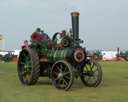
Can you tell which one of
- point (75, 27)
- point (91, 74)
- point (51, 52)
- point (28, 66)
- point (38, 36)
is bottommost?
point (91, 74)

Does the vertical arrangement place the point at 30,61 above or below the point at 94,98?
above

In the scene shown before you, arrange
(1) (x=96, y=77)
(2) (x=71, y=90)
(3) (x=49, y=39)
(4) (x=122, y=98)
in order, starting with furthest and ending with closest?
(3) (x=49, y=39)
(1) (x=96, y=77)
(2) (x=71, y=90)
(4) (x=122, y=98)

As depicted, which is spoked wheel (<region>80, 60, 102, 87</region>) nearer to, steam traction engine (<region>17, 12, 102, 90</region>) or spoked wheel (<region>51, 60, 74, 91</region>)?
steam traction engine (<region>17, 12, 102, 90</region>)

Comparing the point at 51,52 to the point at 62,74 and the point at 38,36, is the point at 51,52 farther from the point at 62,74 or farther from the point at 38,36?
the point at 62,74

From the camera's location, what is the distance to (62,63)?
12.4 meters

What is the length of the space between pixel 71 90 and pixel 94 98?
212 centimetres

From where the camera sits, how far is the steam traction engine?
12.5 metres

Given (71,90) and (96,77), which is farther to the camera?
(96,77)

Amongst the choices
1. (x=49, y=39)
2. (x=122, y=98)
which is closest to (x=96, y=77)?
(x=49, y=39)

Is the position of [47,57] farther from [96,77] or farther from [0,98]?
[0,98]

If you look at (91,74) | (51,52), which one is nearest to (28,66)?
(51,52)

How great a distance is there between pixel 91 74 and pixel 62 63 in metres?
1.27

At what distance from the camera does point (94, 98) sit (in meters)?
10.1

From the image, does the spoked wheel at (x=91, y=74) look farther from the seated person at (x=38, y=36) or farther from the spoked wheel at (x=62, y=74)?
the seated person at (x=38, y=36)
